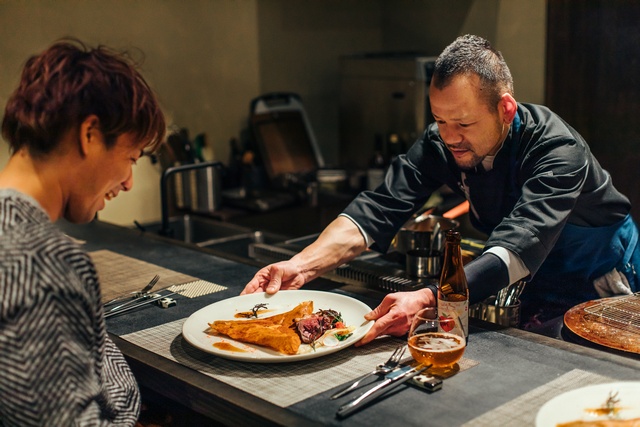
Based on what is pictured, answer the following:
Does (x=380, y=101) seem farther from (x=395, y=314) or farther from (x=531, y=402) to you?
(x=531, y=402)

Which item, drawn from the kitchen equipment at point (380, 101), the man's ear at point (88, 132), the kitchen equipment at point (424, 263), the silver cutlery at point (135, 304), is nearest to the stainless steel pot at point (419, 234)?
the kitchen equipment at point (424, 263)

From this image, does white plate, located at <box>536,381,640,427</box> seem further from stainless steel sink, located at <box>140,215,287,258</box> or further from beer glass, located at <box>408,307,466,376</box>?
stainless steel sink, located at <box>140,215,287,258</box>

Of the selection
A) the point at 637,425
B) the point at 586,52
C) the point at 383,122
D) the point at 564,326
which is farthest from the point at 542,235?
the point at 383,122

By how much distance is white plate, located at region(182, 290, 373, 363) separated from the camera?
1584 mm

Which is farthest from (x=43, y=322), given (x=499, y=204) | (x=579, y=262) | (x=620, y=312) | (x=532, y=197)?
(x=579, y=262)

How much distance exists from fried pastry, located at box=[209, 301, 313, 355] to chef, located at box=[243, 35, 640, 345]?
0.17m

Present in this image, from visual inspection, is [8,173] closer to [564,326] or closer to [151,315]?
[151,315]

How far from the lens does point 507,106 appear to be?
6.78 ft

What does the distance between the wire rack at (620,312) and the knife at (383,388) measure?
551 mm

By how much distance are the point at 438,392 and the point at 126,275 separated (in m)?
1.20

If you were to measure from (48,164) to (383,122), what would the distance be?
3377mm

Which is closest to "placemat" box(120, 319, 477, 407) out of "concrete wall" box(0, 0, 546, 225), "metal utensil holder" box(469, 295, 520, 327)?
"metal utensil holder" box(469, 295, 520, 327)

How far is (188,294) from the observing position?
2.11 meters

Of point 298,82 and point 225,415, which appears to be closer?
point 225,415
